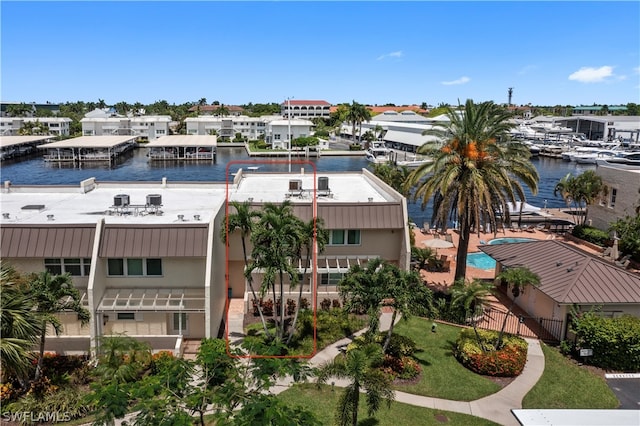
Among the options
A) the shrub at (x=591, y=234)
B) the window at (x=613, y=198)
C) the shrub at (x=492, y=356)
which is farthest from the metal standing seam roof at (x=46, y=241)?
the window at (x=613, y=198)

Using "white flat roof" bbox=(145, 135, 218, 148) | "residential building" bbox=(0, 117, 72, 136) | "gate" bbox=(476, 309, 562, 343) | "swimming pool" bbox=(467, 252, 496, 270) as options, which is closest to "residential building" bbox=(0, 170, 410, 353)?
"gate" bbox=(476, 309, 562, 343)

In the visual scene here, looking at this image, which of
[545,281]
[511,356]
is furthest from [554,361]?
[545,281]

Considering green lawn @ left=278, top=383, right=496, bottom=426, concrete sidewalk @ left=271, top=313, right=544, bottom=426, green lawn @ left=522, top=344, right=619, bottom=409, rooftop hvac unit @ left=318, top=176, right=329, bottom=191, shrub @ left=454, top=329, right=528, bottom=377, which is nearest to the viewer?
green lawn @ left=278, top=383, right=496, bottom=426

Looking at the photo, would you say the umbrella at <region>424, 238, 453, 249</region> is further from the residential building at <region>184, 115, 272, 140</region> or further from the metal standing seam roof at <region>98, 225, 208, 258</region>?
the residential building at <region>184, 115, 272, 140</region>

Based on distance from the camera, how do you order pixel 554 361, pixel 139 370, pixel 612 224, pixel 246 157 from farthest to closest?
pixel 246 157
pixel 612 224
pixel 554 361
pixel 139 370

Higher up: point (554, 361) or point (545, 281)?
point (545, 281)

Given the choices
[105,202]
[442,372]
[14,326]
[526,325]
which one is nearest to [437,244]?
[526,325]

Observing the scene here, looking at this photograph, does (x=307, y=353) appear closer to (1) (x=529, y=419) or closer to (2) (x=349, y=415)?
(2) (x=349, y=415)
